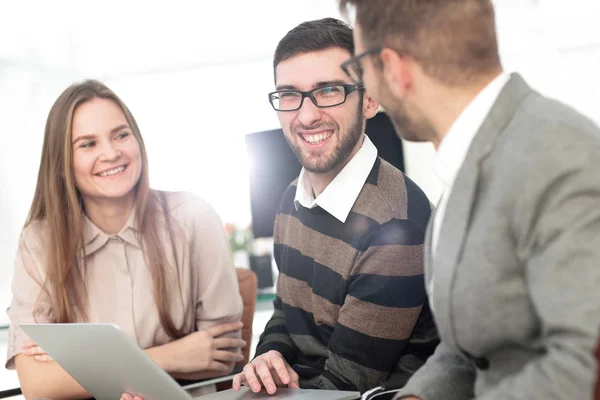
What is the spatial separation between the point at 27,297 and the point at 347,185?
1039 mm

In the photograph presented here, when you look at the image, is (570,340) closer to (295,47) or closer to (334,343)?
(334,343)

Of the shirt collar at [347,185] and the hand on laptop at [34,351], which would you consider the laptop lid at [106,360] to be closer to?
the hand on laptop at [34,351]

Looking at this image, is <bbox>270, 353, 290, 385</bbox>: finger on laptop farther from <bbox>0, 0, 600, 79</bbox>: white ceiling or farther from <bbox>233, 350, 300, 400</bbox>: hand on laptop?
<bbox>0, 0, 600, 79</bbox>: white ceiling

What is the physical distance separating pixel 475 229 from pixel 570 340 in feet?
0.63

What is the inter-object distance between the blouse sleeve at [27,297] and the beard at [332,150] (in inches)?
35.0

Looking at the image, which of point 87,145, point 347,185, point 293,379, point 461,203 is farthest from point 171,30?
point 461,203

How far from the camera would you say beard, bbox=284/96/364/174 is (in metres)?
1.73

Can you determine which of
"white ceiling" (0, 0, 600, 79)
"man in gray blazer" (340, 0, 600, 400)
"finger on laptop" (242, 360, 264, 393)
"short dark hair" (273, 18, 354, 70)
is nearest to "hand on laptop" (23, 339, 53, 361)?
"finger on laptop" (242, 360, 264, 393)

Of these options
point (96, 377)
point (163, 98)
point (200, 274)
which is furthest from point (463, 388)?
point (163, 98)

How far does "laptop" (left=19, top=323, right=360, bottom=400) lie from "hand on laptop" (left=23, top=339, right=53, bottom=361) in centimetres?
36

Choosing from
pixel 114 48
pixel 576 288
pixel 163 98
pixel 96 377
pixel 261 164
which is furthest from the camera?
pixel 163 98

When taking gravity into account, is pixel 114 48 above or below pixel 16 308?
above

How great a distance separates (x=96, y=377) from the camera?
61.9 inches

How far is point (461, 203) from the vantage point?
0.93 metres
